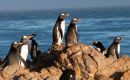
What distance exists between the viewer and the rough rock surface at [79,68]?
1494 centimetres

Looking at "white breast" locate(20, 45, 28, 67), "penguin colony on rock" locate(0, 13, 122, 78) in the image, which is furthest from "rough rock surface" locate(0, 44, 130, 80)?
"white breast" locate(20, 45, 28, 67)

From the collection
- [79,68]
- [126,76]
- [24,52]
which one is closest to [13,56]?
[24,52]

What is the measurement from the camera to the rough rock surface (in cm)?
1494

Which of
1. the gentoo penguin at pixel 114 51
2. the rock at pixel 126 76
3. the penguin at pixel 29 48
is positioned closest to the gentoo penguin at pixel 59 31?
the penguin at pixel 29 48

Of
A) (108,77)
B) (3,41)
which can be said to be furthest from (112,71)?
(3,41)

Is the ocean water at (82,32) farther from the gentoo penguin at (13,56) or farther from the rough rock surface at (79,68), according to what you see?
the rough rock surface at (79,68)

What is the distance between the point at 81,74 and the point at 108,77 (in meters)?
0.86

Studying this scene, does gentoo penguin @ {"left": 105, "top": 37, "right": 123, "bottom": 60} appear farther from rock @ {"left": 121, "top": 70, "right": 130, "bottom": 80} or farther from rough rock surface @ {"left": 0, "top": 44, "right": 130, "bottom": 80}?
rock @ {"left": 121, "top": 70, "right": 130, "bottom": 80}

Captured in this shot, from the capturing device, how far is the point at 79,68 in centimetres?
1530

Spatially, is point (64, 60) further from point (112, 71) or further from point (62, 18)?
point (62, 18)

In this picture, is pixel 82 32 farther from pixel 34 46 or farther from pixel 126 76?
pixel 126 76

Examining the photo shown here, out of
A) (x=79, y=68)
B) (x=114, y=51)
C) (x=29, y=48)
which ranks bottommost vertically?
(x=114, y=51)

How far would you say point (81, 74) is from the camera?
15172mm

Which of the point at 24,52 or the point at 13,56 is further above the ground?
the point at 13,56
